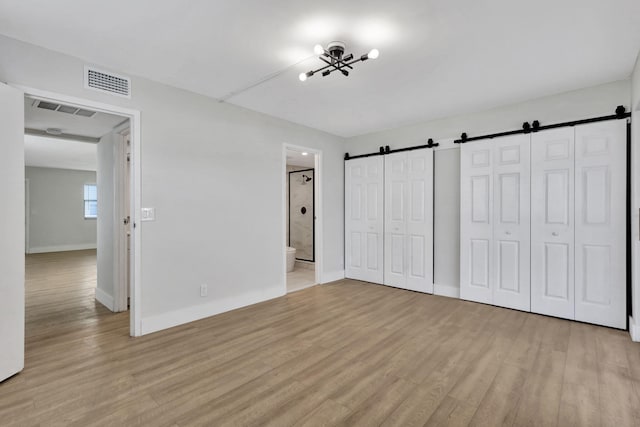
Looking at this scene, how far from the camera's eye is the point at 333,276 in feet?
17.2

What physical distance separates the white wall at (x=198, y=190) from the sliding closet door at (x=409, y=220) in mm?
1678

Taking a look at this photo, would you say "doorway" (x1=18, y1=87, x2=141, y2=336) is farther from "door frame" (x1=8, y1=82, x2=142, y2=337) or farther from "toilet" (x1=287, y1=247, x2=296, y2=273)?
"toilet" (x1=287, y1=247, x2=296, y2=273)

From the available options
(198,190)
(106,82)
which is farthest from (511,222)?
(106,82)

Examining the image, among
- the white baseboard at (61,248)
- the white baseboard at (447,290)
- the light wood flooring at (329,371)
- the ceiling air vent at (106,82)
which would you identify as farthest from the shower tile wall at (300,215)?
the white baseboard at (61,248)

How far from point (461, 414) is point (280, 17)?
2782mm

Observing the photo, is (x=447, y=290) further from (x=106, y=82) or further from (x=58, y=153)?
(x=58, y=153)

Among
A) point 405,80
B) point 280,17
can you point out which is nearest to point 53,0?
point 280,17

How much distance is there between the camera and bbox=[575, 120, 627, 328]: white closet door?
3082 millimetres

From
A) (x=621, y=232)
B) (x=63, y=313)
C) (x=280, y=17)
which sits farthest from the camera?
(x=63, y=313)

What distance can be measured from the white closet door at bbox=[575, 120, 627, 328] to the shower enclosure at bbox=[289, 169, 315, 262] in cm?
460

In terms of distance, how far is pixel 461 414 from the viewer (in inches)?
71.7

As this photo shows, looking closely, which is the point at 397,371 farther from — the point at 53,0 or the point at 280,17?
the point at 53,0

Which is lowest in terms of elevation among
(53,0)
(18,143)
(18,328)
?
(18,328)

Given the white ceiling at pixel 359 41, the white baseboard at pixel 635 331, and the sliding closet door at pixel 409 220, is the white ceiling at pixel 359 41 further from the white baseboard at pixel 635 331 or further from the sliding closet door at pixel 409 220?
the white baseboard at pixel 635 331
